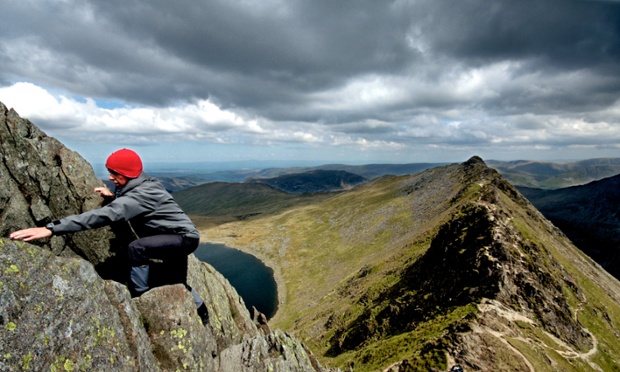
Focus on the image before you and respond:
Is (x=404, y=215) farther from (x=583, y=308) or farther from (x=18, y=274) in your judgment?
(x=18, y=274)

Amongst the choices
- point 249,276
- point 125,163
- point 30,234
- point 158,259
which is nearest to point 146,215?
point 125,163

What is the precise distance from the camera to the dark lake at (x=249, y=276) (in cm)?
12106

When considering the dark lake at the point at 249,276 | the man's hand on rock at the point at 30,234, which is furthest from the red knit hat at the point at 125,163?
the dark lake at the point at 249,276

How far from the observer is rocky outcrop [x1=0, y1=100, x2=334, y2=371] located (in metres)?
8.70

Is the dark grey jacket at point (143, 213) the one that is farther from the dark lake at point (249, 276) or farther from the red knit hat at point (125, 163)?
the dark lake at point (249, 276)

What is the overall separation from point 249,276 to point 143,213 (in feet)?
489

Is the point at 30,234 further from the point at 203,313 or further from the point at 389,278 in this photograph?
the point at 389,278

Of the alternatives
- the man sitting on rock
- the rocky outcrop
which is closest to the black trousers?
the man sitting on rock

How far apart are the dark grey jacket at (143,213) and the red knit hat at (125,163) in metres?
0.32

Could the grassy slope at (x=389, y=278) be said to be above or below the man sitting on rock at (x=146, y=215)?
below

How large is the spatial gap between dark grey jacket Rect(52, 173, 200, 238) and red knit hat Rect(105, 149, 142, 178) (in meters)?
0.32

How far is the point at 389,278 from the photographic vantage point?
80688mm

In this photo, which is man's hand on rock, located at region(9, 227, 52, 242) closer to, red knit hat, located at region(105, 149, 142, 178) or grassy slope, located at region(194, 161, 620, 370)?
red knit hat, located at region(105, 149, 142, 178)

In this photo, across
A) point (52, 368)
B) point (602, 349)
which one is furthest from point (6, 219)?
point (602, 349)
